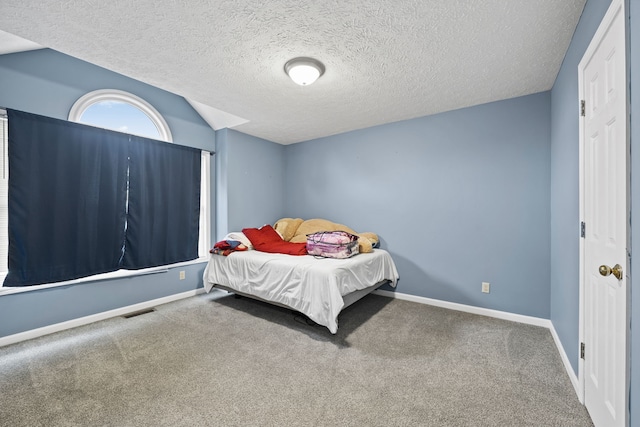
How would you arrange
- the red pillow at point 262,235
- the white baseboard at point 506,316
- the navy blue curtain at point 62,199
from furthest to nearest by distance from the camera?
the red pillow at point 262,235
the navy blue curtain at point 62,199
the white baseboard at point 506,316

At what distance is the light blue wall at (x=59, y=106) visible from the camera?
234cm

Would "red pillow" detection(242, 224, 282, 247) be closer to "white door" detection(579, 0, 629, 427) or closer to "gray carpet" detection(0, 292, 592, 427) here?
"gray carpet" detection(0, 292, 592, 427)

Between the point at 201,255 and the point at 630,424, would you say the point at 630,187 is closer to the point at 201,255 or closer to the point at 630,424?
the point at 630,424

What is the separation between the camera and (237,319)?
291cm

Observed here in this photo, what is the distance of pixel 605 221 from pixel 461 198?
6.16 ft

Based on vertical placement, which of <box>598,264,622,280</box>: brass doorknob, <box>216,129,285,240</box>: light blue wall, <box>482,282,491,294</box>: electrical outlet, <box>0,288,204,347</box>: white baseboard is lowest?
<box>0,288,204,347</box>: white baseboard

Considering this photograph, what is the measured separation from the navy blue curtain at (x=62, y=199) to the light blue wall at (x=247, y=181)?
1.23 metres

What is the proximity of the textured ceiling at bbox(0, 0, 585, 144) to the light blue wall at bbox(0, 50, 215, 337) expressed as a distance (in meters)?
0.79

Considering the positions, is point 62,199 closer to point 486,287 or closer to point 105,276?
point 105,276

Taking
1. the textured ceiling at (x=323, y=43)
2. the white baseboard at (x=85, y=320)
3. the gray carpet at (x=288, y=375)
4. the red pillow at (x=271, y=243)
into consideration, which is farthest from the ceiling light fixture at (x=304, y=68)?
the white baseboard at (x=85, y=320)

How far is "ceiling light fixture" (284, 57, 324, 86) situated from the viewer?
7.00 feet

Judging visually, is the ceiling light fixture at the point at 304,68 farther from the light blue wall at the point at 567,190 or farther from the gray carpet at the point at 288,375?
the gray carpet at the point at 288,375

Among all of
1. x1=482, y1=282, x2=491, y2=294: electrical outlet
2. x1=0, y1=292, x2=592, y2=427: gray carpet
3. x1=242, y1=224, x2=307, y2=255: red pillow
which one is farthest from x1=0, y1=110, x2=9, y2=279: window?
x1=482, y1=282, x2=491, y2=294: electrical outlet

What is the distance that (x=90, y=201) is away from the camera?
2742mm
